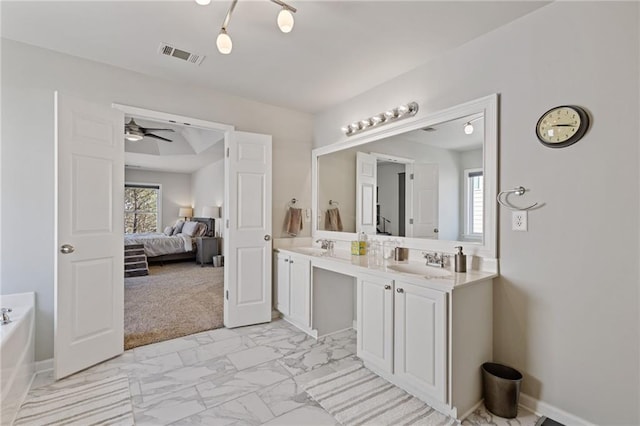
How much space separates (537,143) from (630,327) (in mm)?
1100

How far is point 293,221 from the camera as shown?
3596mm

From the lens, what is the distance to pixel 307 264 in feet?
9.58

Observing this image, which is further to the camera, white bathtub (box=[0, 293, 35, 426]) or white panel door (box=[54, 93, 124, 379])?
white panel door (box=[54, 93, 124, 379])

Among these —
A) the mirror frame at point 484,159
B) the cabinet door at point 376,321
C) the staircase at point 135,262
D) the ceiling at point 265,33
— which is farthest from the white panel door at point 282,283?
the staircase at point 135,262

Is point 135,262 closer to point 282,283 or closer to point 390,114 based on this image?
point 282,283

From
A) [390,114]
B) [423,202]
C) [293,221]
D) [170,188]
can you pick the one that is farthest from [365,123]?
[170,188]

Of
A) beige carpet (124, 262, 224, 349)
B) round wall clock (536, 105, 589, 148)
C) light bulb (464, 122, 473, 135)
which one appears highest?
light bulb (464, 122, 473, 135)

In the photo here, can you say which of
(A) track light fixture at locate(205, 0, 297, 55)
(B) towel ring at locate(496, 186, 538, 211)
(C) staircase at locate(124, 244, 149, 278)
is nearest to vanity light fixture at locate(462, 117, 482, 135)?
(B) towel ring at locate(496, 186, 538, 211)

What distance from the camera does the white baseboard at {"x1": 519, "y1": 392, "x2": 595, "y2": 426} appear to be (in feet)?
5.50

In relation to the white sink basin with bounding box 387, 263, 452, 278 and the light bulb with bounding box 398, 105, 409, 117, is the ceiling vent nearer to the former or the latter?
the light bulb with bounding box 398, 105, 409, 117

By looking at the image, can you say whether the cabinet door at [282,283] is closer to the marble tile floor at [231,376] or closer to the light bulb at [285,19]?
the marble tile floor at [231,376]

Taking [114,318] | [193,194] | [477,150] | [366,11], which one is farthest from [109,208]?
[193,194]

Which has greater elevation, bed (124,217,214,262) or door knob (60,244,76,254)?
door knob (60,244,76,254)

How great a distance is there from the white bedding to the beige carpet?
1.85 feet
